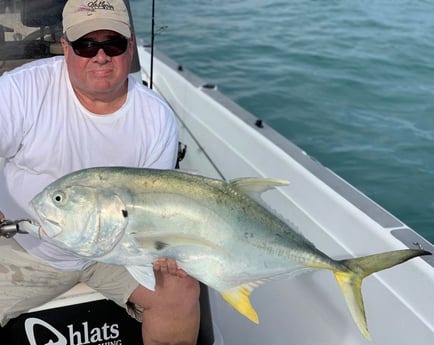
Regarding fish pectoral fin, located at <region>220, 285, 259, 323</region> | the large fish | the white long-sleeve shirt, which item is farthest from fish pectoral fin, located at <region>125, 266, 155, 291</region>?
the white long-sleeve shirt

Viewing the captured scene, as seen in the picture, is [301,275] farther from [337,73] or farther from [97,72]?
[337,73]

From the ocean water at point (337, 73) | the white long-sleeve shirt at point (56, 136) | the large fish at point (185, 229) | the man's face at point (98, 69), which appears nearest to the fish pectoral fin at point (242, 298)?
the large fish at point (185, 229)

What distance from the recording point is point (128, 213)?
1.29 meters

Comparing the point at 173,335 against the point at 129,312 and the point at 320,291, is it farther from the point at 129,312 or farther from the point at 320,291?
the point at 320,291

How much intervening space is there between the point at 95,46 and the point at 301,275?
1286 mm

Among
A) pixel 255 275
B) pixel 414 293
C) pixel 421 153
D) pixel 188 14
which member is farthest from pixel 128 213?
pixel 188 14

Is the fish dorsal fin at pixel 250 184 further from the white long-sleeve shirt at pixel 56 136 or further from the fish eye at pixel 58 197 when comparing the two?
the white long-sleeve shirt at pixel 56 136

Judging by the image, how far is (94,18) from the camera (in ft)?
5.50

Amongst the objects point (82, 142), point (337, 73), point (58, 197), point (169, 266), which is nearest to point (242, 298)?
point (169, 266)

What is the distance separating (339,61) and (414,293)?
616 cm

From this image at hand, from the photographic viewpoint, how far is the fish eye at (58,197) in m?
1.28

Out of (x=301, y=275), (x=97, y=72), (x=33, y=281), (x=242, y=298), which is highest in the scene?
(x=97, y=72)

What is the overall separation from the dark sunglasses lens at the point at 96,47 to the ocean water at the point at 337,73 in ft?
5.40

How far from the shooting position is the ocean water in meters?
4.71
